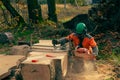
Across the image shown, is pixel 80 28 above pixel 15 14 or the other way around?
above

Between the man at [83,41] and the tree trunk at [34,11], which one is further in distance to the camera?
the tree trunk at [34,11]

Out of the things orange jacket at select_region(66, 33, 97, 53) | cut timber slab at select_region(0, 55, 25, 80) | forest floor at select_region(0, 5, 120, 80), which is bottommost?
forest floor at select_region(0, 5, 120, 80)

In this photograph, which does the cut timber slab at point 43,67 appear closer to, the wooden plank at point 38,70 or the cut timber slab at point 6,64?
the wooden plank at point 38,70

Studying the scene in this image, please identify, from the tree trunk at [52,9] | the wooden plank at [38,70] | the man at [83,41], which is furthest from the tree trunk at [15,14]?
the wooden plank at [38,70]

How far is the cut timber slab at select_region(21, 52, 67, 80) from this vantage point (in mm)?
6618

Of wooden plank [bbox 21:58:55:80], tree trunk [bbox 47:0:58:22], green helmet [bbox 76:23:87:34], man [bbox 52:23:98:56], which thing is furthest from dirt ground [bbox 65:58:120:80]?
tree trunk [bbox 47:0:58:22]

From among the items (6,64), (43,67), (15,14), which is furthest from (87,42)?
(15,14)

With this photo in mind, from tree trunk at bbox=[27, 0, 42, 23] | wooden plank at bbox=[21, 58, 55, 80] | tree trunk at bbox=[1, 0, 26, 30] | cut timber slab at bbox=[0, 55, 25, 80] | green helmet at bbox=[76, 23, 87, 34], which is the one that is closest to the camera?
wooden plank at bbox=[21, 58, 55, 80]

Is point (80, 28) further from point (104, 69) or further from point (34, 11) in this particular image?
point (34, 11)

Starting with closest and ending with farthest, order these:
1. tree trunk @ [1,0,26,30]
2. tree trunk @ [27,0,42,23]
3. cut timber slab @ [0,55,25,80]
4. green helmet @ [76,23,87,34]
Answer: cut timber slab @ [0,55,25,80]
green helmet @ [76,23,87,34]
tree trunk @ [1,0,26,30]
tree trunk @ [27,0,42,23]

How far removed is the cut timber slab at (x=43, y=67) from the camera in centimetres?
662

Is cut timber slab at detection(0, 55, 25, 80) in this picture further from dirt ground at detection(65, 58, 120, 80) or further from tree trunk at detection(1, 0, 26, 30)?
tree trunk at detection(1, 0, 26, 30)

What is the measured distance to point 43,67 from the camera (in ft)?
21.6

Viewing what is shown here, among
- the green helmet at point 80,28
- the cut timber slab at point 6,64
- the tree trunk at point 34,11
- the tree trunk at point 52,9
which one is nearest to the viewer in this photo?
the cut timber slab at point 6,64
